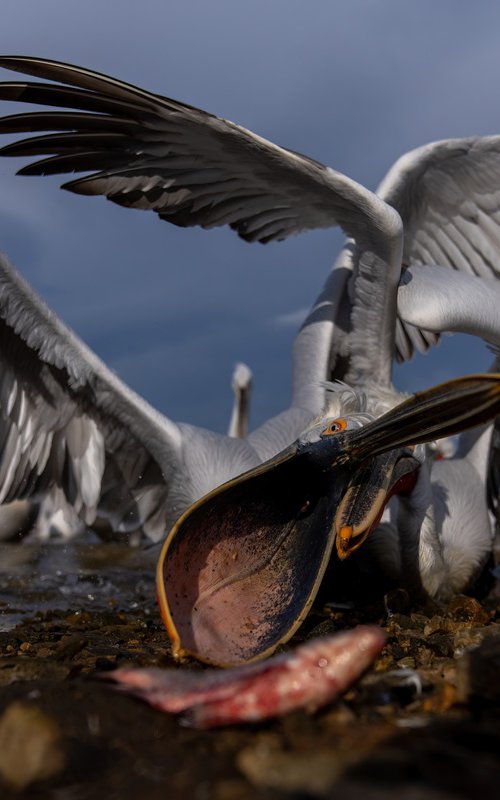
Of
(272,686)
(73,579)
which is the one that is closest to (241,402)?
(73,579)

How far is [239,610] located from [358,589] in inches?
66.5

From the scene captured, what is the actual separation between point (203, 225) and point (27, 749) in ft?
9.87

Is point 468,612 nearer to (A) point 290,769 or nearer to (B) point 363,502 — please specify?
(B) point 363,502

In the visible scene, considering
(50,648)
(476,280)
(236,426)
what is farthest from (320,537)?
(236,426)

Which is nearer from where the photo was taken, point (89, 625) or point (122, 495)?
point (89, 625)

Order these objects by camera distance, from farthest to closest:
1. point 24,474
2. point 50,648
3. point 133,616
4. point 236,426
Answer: point 236,426 < point 24,474 < point 133,616 < point 50,648

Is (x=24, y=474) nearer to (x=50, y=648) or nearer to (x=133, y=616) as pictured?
(x=133, y=616)

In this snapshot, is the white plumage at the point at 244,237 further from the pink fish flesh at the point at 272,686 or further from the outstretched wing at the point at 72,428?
the pink fish flesh at the point at 272,686

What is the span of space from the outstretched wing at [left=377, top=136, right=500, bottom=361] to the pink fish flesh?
9.98ft

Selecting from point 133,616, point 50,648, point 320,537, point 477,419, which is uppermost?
point 477,419

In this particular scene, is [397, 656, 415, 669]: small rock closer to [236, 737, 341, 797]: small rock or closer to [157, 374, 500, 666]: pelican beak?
[157, 374, 500, 666]: pelican beak

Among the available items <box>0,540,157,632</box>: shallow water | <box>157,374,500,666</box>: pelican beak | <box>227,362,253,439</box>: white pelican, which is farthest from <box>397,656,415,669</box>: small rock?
<box>227,362,253,439</box>: white pelican

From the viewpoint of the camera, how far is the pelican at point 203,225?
3332 mm

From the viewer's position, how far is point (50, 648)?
283cm
